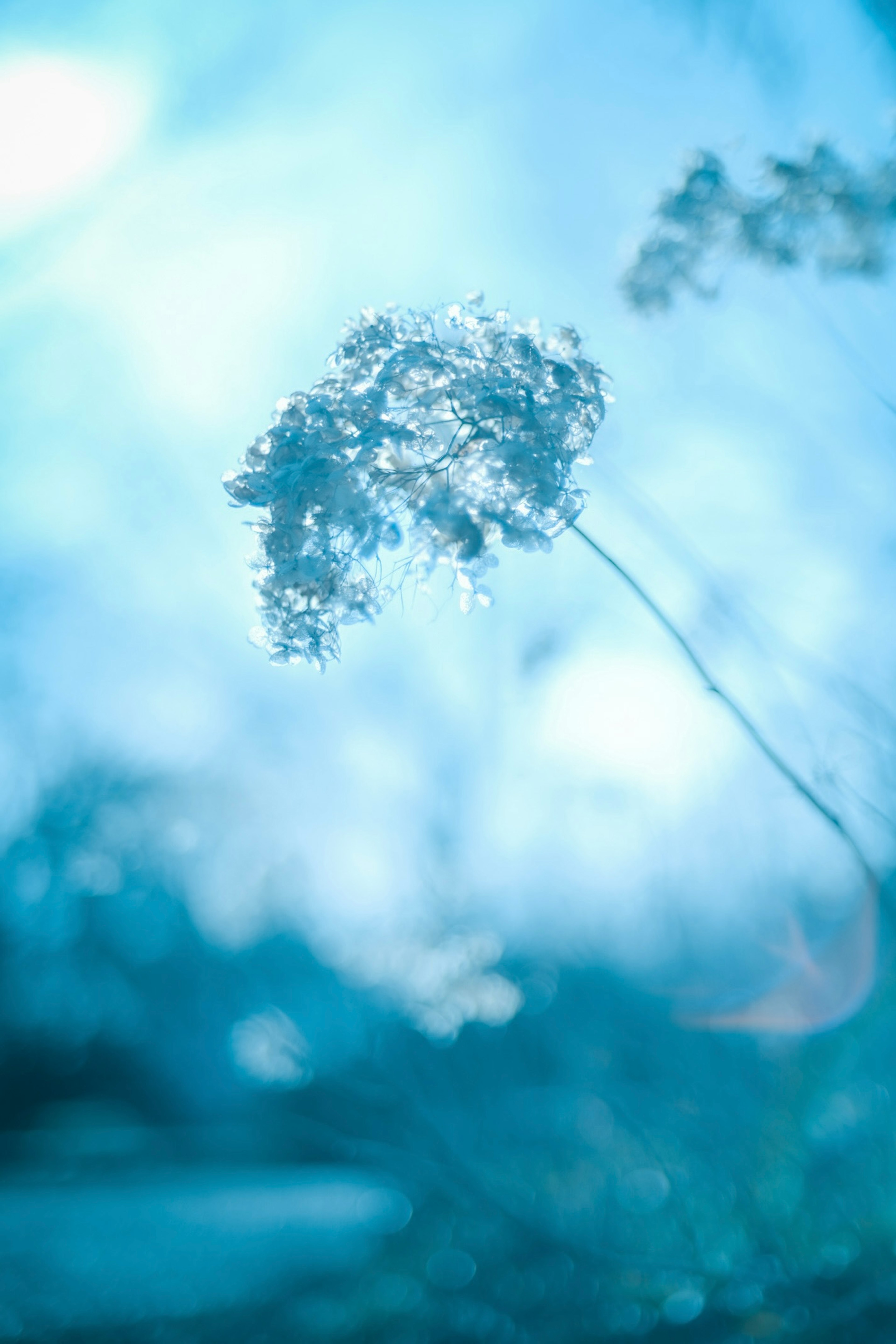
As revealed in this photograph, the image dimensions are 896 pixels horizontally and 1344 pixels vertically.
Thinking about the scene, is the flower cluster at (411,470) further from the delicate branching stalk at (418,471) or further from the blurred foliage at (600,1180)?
the blurred foliage at (600,1180)

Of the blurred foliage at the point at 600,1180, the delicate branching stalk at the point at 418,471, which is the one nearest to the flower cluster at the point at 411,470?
the delicate branching stalk at the point at 418,471

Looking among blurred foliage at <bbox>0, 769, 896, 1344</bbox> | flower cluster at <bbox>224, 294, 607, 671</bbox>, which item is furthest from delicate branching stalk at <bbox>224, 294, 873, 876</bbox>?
blurred foliage at <bbox>0, 769, 896, 1344</bbox>

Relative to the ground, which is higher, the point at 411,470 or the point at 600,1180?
the point at 411,470

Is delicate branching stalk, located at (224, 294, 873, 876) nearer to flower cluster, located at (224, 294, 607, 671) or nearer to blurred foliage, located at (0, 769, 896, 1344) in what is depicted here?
flower cluster, located at (224, 294, 607, 671)

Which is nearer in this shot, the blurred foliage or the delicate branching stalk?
the delicate branching stalk

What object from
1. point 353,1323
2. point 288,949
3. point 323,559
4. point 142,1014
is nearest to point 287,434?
point 323,559

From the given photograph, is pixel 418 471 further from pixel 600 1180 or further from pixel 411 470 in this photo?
pixel 600 1180

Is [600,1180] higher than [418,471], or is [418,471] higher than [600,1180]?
[418,471]

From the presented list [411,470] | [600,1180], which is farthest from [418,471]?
[600,1180]

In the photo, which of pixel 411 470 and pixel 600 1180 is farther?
pixel 600 1180

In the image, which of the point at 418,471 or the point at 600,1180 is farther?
the point at 600,1180
